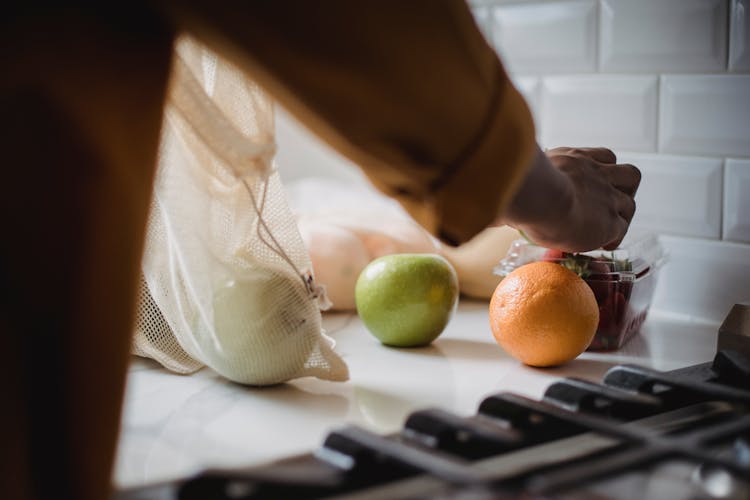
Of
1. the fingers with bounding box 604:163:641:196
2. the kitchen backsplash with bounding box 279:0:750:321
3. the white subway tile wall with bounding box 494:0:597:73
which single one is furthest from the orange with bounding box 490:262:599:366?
the white subway tile wall with bounding box 494:0:597:73

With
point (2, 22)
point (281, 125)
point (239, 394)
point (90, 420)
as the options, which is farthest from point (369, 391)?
point (281, 125)

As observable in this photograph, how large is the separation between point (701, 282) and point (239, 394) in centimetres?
55

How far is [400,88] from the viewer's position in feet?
1.52

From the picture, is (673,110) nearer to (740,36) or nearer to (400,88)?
(740,36)

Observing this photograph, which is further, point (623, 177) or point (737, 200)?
point (737, 200)

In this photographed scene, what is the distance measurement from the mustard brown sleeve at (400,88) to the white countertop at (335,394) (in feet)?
0.80

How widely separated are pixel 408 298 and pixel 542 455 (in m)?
0.35

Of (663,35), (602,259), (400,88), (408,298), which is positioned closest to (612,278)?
(602,259)

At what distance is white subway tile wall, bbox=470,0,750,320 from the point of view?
1009mm

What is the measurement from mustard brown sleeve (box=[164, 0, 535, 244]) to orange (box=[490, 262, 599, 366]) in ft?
1.10

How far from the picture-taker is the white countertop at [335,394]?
67 centimetres

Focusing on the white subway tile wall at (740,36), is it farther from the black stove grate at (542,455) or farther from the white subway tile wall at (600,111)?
the black stove grate at (542,455)

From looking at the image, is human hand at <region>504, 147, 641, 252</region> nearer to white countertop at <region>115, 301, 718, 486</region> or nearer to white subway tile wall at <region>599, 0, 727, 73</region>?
white countertop at <region>115, 301, 718, 486</region>

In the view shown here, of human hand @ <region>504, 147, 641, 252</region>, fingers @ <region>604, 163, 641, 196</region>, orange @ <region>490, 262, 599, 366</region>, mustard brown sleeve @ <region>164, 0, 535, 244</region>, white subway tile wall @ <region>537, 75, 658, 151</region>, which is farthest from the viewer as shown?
white subway tile wall @ <region>537, 75, 658, 151</region>
